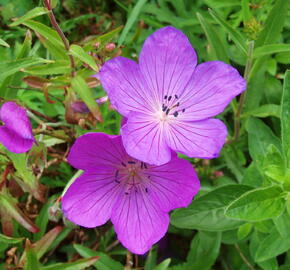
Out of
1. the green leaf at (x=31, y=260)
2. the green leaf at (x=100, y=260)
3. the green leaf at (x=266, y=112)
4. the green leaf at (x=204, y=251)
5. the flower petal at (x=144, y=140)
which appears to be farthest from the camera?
the green leaf at (x=266, y=112)

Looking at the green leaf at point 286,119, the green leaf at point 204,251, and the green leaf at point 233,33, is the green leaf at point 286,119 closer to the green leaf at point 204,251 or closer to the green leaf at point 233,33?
the green leaf at point 233,33

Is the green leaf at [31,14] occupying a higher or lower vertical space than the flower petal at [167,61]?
higher

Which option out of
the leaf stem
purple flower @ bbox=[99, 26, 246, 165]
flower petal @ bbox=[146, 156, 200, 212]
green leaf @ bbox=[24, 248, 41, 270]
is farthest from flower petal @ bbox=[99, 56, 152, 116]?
the leaf stem

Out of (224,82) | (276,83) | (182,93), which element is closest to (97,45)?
(182,93)

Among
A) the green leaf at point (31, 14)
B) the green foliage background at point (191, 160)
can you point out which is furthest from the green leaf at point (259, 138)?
the green leaf at point (31, 14)

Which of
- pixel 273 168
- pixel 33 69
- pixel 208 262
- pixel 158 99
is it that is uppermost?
pixel 33 69

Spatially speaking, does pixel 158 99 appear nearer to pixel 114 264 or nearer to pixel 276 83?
pixel 114 264
